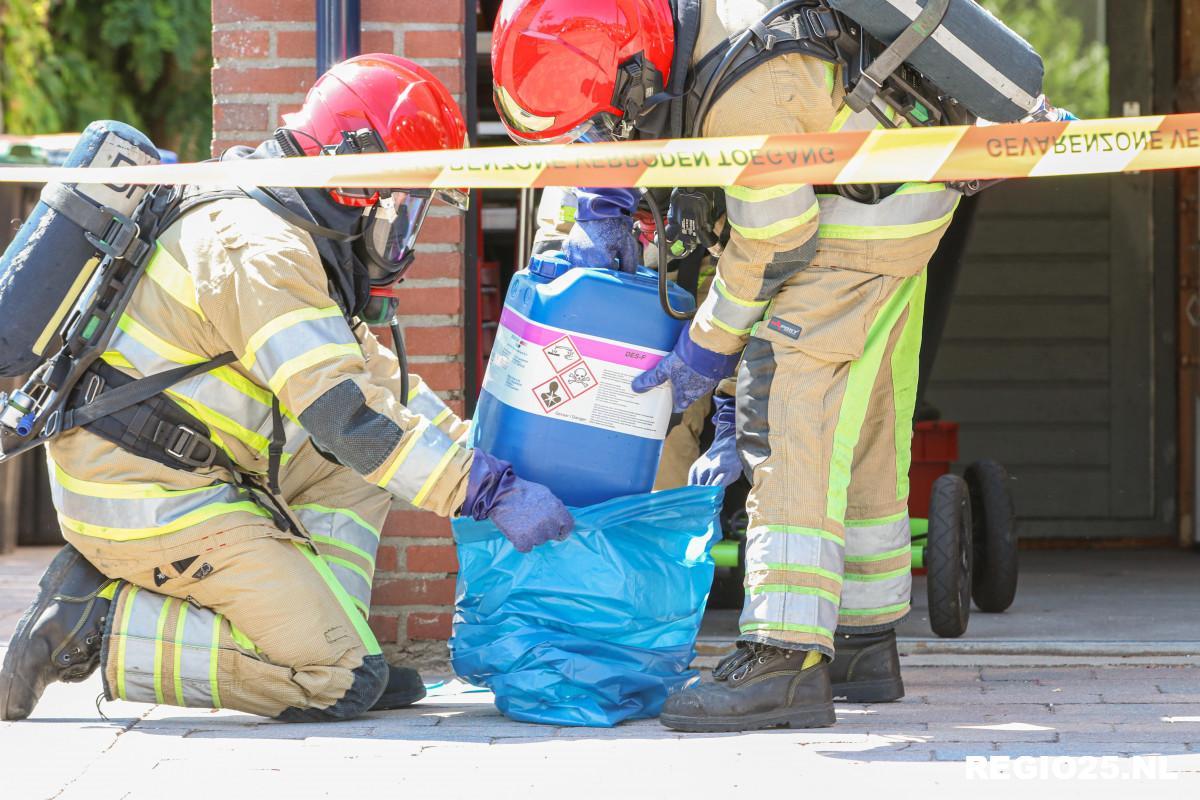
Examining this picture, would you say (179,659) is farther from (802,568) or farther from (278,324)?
(802,568)

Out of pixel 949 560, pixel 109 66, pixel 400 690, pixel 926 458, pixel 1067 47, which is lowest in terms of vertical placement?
pixel 400 690

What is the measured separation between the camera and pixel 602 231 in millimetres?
3514

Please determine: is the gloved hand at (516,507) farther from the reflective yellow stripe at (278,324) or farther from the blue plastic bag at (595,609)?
the reflective yellow stripe at (278,324)

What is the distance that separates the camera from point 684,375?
3410mm

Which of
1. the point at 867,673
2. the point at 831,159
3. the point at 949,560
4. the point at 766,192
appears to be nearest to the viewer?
the point at 831,159

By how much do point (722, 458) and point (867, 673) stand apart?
621 mm

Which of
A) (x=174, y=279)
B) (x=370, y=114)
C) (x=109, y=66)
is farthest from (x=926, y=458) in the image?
(x=109, y=66)

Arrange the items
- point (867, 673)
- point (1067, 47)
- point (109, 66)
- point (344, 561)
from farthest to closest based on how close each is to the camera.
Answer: point (109, 66) < point (1067, 47) < point (344, 561) < point (867, 673)

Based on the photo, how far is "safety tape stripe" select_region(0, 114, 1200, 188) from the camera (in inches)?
116

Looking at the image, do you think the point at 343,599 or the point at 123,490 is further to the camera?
the point at 343,599

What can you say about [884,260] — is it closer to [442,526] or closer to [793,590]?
[793,590]

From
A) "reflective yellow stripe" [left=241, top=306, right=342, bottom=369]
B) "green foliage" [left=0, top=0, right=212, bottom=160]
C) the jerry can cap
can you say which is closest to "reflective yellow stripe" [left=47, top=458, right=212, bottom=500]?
"reflective yellow stripe" [left=241, top=306, right=342, bottom=369]

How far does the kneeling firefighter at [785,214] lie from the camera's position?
3232 mm

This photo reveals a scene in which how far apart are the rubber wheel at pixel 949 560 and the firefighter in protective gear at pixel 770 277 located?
3.35 ft
